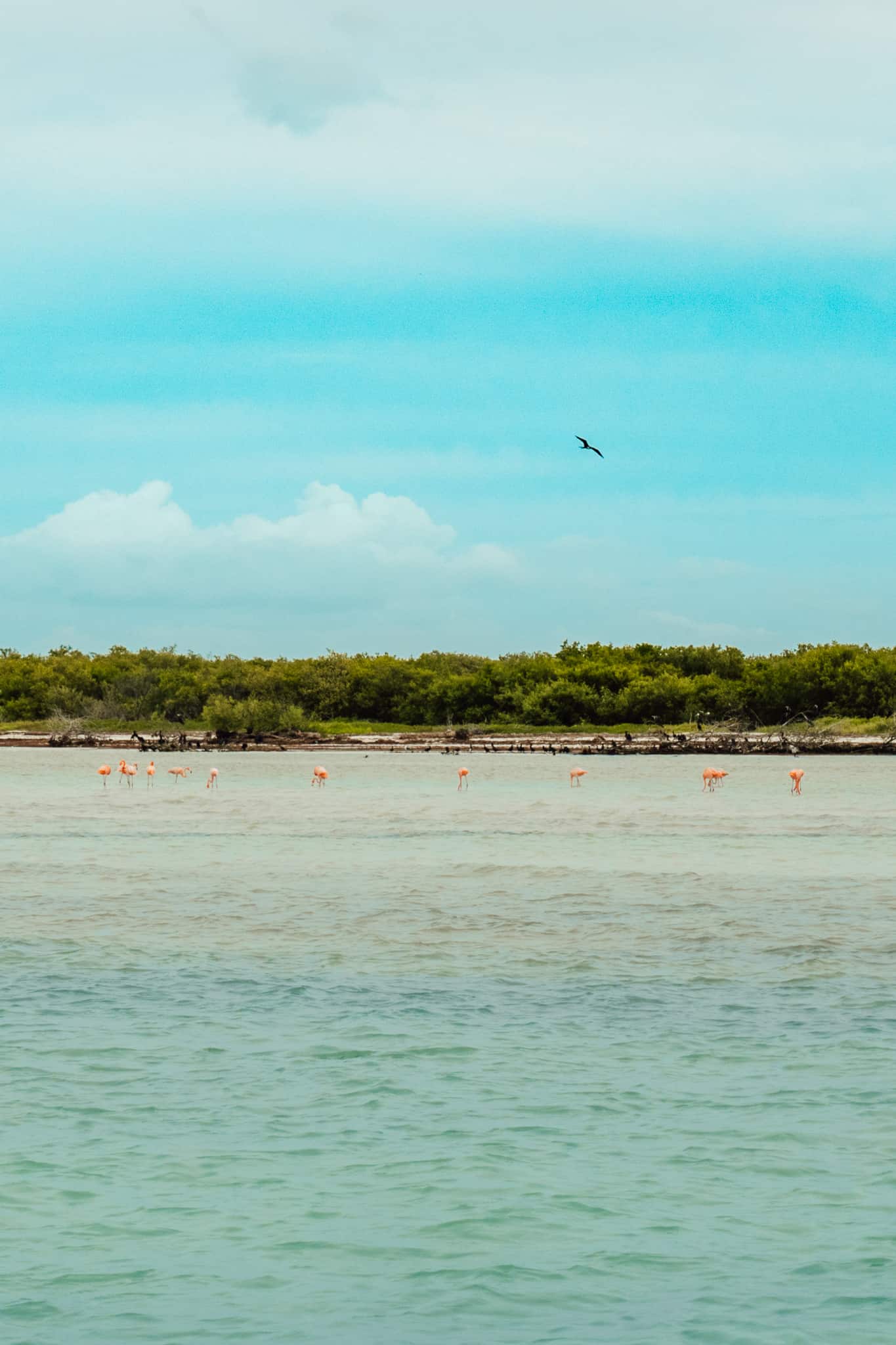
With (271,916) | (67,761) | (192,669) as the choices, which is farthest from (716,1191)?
(192,669)

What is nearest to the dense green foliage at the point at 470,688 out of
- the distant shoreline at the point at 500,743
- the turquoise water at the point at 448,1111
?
the distant shoreline at the point at 500,743

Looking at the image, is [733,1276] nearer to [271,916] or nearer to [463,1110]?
[463,1110]

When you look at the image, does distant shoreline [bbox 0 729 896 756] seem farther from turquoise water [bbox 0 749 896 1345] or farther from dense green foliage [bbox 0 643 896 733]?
turquoise water [bbox 0 749 896 1345]

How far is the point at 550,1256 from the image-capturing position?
22.3ft

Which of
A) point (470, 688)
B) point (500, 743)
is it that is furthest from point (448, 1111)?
point (470, 688)

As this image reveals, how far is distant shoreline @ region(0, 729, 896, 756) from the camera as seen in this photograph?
64.8m

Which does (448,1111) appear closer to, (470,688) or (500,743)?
(500,743)

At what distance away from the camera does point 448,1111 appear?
29.3ft

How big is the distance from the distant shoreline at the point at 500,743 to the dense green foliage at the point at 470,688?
3107mm

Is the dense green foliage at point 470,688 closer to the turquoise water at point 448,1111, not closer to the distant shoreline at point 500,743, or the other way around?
the distant shoreline at point 500,743

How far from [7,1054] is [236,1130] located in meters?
2.42

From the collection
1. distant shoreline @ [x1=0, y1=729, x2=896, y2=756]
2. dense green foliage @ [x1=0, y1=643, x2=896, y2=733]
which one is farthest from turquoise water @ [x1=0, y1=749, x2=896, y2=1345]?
dense green foliage @ [x1=0, y1=643, x2=896, y2=733]

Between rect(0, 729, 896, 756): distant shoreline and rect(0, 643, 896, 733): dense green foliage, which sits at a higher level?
rect(0, 643, 896, 733): dense green foliage

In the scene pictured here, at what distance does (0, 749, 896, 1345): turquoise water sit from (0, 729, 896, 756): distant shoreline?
149ft
